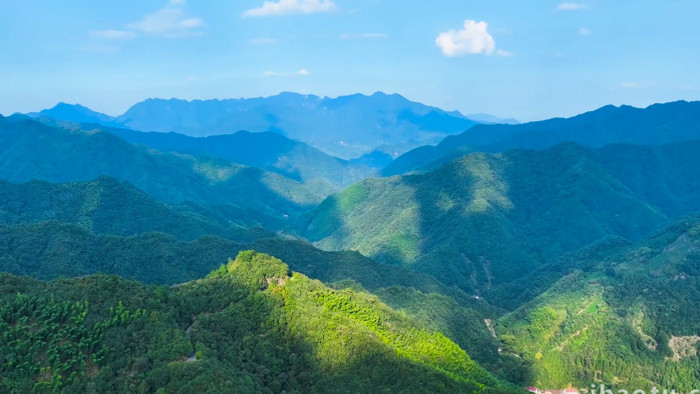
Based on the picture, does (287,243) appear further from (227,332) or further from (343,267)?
(227,332)

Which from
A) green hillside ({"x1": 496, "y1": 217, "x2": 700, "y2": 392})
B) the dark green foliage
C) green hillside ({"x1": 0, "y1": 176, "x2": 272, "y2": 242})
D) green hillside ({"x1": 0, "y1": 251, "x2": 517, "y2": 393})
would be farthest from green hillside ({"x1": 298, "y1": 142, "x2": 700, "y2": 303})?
the dark green foliage

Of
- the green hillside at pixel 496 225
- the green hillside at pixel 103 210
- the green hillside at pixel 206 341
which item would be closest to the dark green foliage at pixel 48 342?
the green hillside at pixel 206 341

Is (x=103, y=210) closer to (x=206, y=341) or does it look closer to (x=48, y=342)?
(x=48, y=342)

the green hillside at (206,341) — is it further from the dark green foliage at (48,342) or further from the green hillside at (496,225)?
the green hillside at (496,225)

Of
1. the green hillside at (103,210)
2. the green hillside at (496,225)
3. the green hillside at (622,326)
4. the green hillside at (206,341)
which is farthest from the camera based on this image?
the green hillside at (496,225)

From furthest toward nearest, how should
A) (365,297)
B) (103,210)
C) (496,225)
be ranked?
(496,225), (103,210), (365,297)

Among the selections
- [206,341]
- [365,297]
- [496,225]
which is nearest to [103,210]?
[365,297]

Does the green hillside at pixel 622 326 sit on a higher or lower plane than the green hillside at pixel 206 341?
lower
